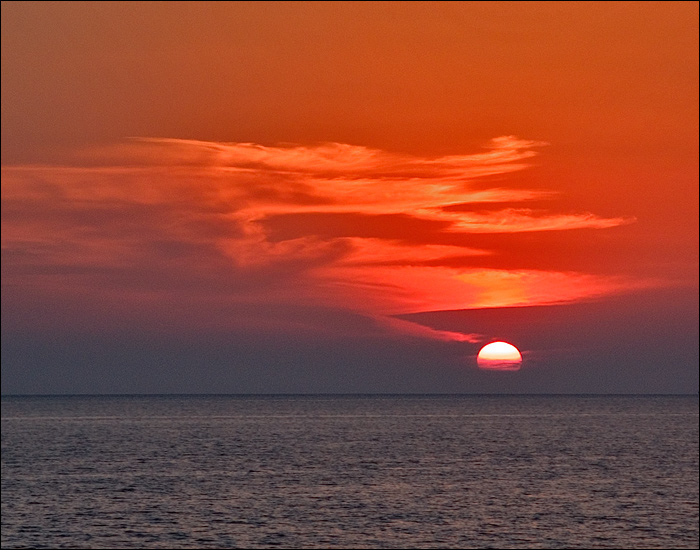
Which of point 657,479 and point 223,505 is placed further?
point 657,479

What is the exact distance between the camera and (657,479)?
121375mm

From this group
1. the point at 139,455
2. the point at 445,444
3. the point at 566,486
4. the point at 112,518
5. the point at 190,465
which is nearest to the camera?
the point at 112,518

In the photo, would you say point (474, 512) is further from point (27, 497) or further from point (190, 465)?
point (190, 465)

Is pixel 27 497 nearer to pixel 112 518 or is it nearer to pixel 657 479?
pixel 112 518

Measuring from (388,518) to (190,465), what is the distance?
58573mm

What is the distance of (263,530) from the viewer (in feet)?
271

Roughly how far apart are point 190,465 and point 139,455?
23317 mm

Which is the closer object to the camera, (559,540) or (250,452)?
(559,540)

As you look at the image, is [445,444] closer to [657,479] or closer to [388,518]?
[657,479]

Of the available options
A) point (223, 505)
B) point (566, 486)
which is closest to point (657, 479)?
point (566, 486)

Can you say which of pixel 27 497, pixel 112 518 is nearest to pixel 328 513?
Answer: pixel 112 518

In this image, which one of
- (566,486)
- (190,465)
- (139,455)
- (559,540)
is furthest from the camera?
(139,455)

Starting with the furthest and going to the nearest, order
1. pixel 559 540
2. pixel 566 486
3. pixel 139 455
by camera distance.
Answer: pixel 139 455 → pixel 566 486 → pixel 559 540

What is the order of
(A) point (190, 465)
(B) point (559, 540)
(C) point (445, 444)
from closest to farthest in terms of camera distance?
(B) point (559, 540) < (A) point (190, 465) < (C) point (445, 444)
